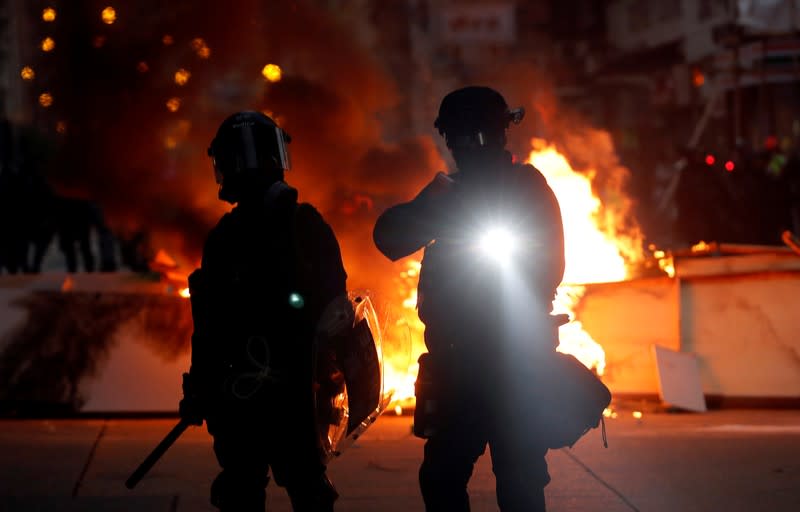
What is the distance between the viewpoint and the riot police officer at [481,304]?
13.6ft

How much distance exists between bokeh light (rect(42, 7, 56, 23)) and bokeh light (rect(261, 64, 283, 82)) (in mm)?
1828

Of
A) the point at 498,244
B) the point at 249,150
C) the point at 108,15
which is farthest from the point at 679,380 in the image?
the point at 108,15

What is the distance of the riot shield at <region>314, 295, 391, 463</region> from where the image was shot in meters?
4.36

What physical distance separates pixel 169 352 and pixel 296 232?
450 cm

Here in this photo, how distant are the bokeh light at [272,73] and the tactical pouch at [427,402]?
8.31 m

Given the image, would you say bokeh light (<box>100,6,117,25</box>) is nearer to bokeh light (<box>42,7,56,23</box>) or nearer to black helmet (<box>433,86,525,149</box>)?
bokeh light (<box>42,7,56,23</box>)

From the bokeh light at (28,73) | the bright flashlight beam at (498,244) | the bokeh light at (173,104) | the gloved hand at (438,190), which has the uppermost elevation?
the bokeh light at (28,73)

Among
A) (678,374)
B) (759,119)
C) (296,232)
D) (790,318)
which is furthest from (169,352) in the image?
(759,119)

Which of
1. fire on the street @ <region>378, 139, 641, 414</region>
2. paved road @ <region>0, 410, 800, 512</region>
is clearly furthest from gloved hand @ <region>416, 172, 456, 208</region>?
fire on the street @ <region>378, 139, 641, 414</region>

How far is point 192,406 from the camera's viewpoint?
4.40 meters

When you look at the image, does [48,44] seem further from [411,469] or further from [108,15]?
[411,469]

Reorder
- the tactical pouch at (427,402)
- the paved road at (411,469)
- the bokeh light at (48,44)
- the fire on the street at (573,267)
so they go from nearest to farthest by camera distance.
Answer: the tactical pouch at (427,402)
the paved road at (411,469)
the fire on the street at (573,267)
the bokeh light at (48,44)

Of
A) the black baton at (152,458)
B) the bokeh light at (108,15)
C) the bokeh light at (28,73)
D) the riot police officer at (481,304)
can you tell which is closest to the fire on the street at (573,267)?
the black baton at (152,458)

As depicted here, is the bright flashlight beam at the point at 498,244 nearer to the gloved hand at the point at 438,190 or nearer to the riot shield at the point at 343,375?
the gloved hand at the point at 438,190
